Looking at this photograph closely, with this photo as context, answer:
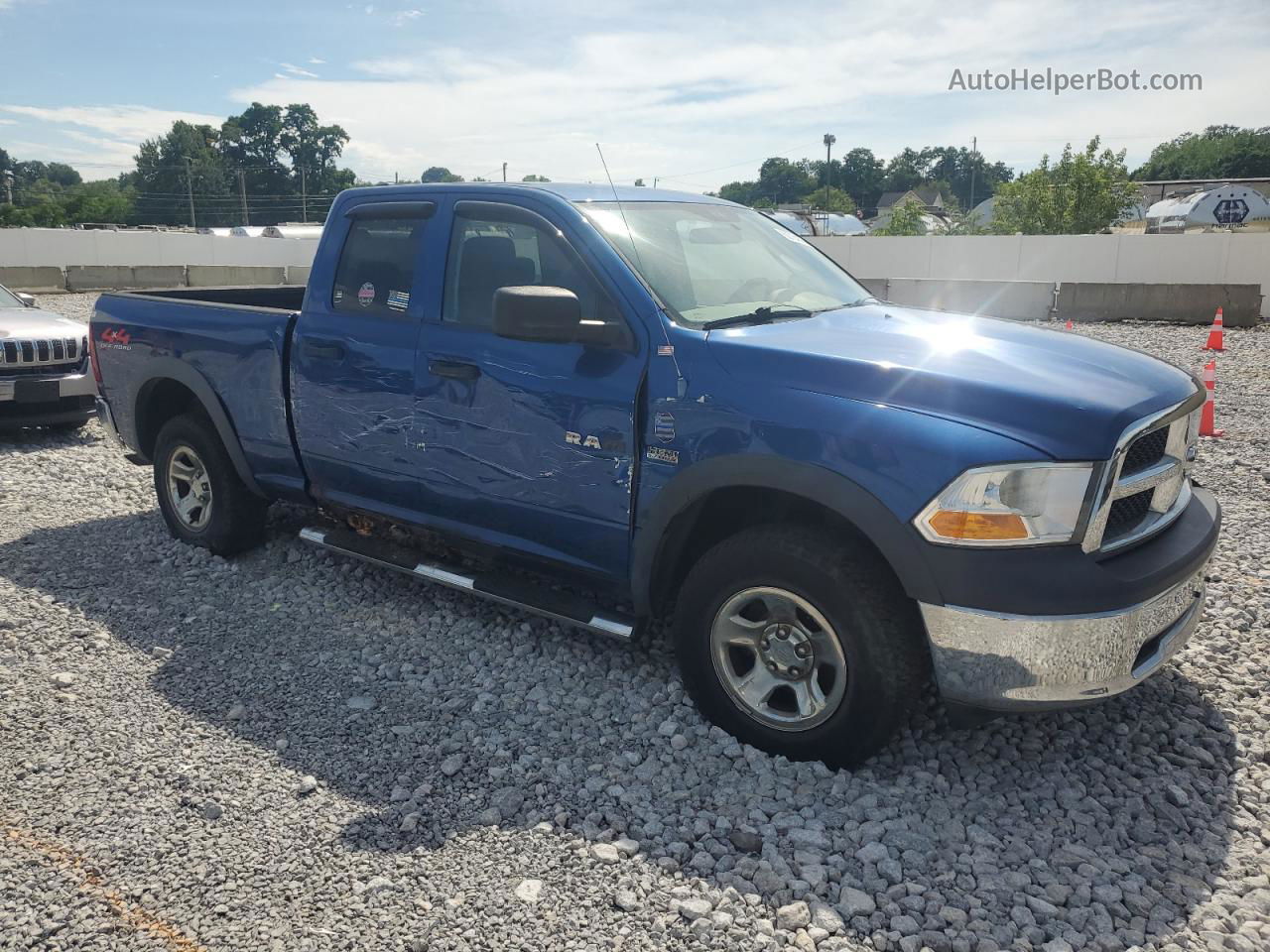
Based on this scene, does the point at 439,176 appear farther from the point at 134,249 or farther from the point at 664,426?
the point at 134,249

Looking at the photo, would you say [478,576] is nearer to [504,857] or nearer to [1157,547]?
[504,857]

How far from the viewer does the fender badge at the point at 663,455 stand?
3.52m

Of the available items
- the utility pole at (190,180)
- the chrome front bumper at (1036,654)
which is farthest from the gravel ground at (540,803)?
the utility pole at (190,180)

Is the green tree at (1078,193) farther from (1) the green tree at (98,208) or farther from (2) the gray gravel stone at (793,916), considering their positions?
(1) the green tree at (98,208)

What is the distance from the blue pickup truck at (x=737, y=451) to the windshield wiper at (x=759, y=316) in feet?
0.05

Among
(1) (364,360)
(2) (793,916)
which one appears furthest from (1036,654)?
(1) (364,360)

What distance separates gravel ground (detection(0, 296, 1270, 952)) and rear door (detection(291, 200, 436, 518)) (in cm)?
70

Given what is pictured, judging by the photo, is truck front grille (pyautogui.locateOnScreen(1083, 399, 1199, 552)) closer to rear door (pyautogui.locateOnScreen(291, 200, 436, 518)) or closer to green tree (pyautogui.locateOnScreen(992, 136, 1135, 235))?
rear door (pyautogui.locateOnScreen(291, 200, 436, 518))

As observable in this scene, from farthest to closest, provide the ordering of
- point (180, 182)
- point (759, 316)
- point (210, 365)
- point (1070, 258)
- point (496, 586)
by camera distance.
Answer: point (180, 182) → point (1070, 258) → point (210, 365) → point (496, 586) → point (759, 316)

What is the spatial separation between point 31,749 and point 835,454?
3.04m

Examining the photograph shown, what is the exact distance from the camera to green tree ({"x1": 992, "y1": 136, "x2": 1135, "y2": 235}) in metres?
46.1

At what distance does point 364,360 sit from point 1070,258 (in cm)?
2445

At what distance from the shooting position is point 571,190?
14.0 feet

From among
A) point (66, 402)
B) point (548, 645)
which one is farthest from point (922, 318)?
point (66, 402)
